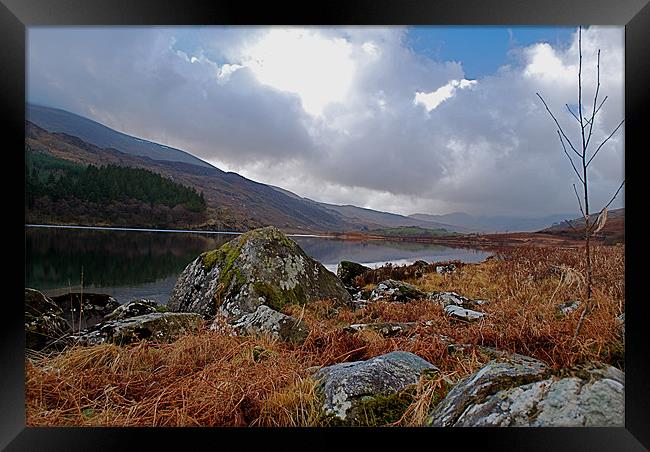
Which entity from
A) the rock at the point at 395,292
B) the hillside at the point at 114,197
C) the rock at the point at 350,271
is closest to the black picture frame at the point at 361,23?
the hillside at the point at 114,197

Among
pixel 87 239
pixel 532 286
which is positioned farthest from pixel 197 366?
pixel 532 286

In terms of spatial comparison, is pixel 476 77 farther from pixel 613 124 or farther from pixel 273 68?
pixel 273 68

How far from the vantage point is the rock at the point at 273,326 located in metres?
2.41

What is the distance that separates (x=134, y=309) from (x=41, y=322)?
51 cm

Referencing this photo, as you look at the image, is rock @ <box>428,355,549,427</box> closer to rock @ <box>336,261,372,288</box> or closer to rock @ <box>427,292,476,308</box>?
rock @ <box>427,292,476,308</box>

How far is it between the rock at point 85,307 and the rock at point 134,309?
64 mm

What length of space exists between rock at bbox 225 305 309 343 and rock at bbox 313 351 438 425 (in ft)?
1.50

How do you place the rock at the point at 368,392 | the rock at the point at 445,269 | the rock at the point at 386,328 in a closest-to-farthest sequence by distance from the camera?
1. the rock at the point at 368,392
2. the rock at the point at 386,328
3. the rock at the point at 445,269

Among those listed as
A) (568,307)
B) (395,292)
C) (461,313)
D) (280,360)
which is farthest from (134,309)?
(568,307)

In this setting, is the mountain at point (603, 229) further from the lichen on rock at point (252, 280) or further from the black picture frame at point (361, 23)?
the lichen on rock at point (252, 280)

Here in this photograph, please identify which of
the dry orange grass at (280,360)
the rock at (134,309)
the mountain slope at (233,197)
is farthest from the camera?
the mountain slope at (233,197)

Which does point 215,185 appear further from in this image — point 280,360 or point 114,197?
point 280,360

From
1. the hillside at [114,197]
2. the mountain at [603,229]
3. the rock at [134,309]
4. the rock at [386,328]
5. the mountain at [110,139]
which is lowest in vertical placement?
the rock at [386,328]

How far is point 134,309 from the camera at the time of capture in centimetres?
267
